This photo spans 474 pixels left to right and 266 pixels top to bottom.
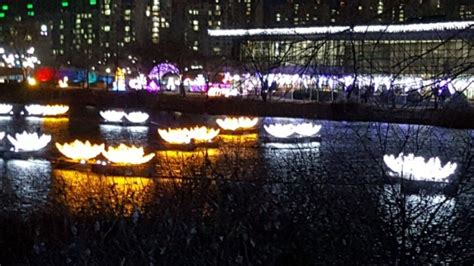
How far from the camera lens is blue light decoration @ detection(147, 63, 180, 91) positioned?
201ft

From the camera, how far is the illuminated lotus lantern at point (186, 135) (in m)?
22.7

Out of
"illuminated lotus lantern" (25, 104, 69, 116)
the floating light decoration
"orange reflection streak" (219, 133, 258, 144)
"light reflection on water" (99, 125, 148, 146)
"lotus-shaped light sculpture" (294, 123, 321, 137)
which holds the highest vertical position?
the floating light decoration

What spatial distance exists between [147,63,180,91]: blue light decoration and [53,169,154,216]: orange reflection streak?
44.1m

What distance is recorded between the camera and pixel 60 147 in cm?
1848

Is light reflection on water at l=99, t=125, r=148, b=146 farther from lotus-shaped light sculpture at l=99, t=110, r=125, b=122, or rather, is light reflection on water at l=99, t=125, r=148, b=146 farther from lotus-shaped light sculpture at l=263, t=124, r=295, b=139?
lotus-shaped light sculpture at l=263, t=124, r=295, b=139

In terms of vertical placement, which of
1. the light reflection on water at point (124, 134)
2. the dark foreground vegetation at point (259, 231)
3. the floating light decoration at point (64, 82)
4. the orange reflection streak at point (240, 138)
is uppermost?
the floating light decoration at point (64, 82)

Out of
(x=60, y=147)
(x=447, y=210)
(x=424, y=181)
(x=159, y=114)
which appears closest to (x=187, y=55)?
(x=159, y=114)

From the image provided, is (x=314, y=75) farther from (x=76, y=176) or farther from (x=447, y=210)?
(x=76, y=176)

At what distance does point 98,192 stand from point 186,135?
9861mm

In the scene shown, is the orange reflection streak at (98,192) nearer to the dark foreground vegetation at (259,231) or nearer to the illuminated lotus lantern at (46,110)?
the dark foreground vegetation at (259,231)

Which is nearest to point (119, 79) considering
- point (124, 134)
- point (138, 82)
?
point (138, 82)

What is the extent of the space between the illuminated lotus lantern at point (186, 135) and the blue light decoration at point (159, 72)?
36714mm

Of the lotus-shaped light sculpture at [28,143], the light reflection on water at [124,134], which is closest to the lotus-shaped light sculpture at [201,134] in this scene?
the light reflection on water at [124,134]

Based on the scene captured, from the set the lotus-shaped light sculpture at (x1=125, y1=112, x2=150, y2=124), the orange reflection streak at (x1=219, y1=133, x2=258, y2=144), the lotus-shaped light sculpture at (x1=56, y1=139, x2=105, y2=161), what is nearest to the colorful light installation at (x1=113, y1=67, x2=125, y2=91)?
the lotus-shaped light sculpture at (x1=125, y1=112, x2=150, y2=124)
